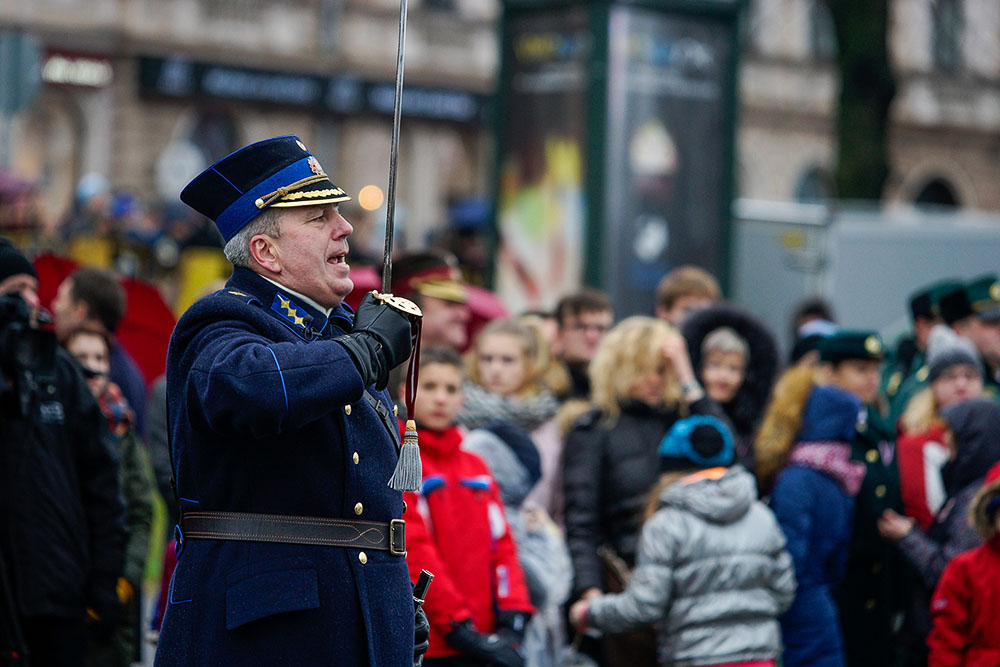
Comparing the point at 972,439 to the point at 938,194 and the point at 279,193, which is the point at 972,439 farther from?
the point at 938,194

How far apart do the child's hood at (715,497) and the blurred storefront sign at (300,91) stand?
18732mm

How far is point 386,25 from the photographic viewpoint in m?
27.5

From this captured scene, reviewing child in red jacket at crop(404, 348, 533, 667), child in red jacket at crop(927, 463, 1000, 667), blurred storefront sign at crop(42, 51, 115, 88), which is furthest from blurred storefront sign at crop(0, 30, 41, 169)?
blurred storefront sign at crop(42, 51, 115, 88)

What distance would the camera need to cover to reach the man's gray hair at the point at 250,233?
3732mm

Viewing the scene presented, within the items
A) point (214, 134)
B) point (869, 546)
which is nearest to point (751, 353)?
point (869, 546)

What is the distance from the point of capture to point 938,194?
37219 millimetres

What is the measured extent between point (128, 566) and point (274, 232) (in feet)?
8.73

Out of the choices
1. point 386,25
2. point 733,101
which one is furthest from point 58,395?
point 386,25

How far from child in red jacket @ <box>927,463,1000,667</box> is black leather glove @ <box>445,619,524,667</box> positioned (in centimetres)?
163

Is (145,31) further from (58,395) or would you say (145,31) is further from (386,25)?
(58,395)

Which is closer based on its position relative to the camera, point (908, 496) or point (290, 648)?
point (290, 648)

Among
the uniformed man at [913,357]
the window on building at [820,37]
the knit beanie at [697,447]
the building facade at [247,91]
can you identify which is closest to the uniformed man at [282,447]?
the knit beanie at [697,447]

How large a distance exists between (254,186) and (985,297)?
18.8ft

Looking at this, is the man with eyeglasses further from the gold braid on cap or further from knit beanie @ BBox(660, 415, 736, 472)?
the gold braid on cap
